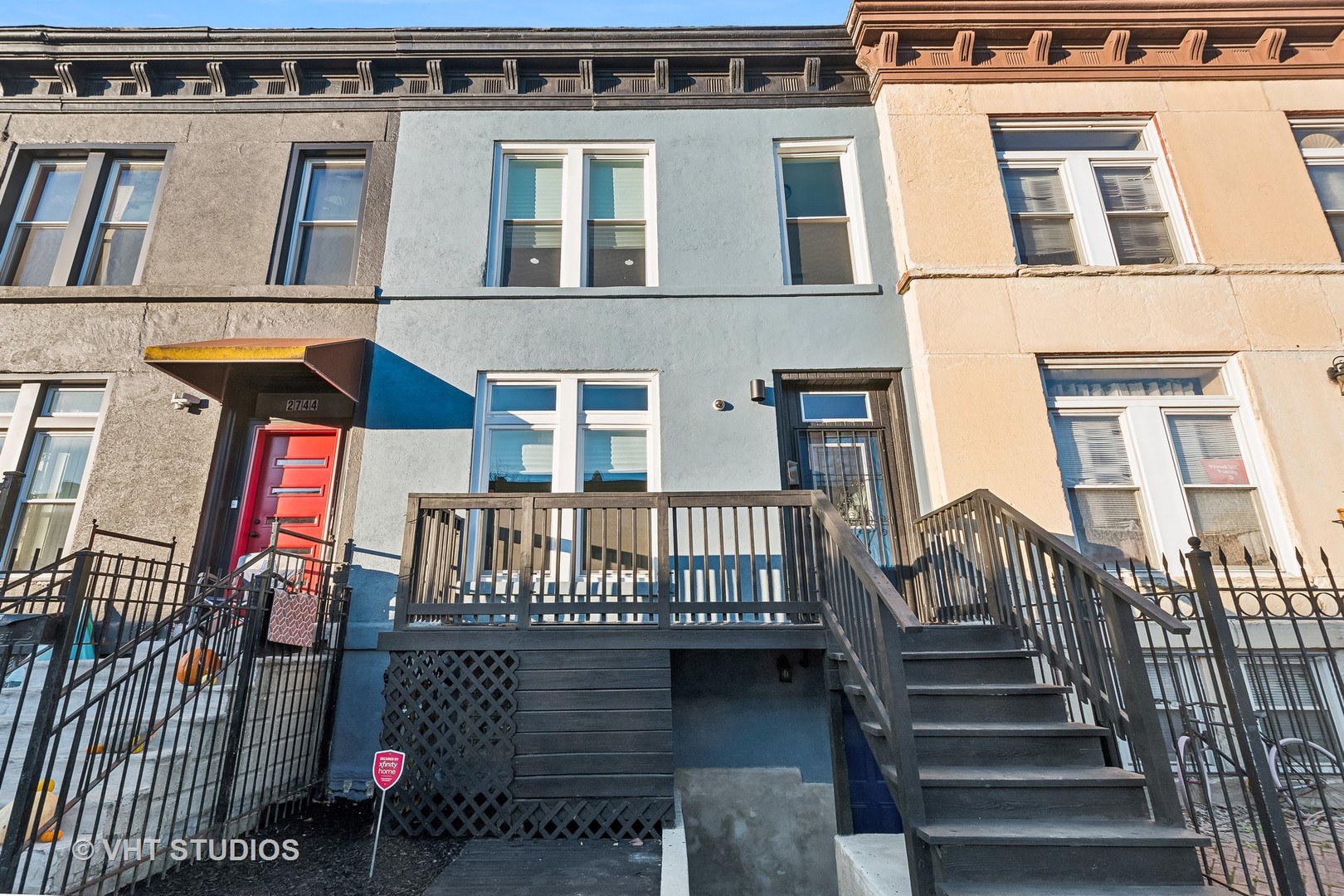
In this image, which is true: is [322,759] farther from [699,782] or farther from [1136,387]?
[1136,387]

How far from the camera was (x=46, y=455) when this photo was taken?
6332 mm

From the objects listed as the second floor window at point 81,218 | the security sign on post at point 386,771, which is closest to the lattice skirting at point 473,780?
the security sign on post at point 386,771

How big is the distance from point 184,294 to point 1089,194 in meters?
8.98

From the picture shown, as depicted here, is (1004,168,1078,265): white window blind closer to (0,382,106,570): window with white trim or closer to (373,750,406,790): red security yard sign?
(373,750,406,790): red security yard sign

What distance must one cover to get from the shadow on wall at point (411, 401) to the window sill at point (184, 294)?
786 mm

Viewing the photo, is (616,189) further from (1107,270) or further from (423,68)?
(1107,270)

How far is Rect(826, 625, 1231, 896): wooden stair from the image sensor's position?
3.07m

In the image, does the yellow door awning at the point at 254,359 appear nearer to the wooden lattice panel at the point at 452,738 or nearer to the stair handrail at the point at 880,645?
the wooden lattice panel at the point at 452,738

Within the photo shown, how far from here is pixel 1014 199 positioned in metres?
7.02

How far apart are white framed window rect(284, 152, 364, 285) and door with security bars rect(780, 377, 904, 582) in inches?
183

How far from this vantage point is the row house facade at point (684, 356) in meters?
4.77

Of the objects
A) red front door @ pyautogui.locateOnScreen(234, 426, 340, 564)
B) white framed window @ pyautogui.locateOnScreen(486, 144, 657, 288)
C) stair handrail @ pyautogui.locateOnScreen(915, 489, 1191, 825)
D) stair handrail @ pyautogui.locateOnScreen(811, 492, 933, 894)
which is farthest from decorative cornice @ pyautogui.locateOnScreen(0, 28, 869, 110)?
stair handrail @ pyautogui.locateOnScreen(811, 492, 933, 894)

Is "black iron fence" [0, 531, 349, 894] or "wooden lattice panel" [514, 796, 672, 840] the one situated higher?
"black iron fence" [0, 531, 349, 894]

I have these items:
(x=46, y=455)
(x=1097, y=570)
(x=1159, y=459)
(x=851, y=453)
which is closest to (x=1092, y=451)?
(x=1159, y=459)
